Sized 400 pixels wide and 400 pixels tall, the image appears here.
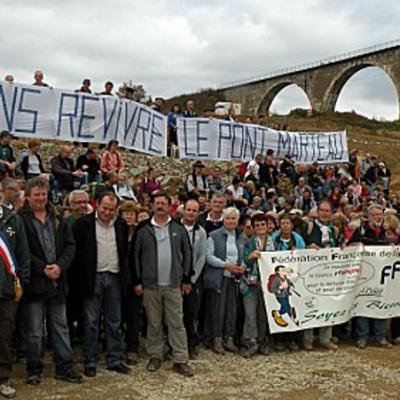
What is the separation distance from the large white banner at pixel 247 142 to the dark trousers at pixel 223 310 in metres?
6.66

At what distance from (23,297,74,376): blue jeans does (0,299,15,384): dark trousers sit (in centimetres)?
25

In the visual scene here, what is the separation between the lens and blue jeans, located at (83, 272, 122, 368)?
570 cm

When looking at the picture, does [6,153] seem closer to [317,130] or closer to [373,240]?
[373,240]

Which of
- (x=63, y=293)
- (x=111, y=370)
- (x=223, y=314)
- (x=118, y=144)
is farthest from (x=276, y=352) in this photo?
(x=118, y=144)

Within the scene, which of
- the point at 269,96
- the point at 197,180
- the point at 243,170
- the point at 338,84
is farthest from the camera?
the point at 269,96

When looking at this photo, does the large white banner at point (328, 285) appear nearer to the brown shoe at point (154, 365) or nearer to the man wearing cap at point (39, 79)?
the brown shoe at point (154, 365)

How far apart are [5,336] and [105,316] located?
1.11 m

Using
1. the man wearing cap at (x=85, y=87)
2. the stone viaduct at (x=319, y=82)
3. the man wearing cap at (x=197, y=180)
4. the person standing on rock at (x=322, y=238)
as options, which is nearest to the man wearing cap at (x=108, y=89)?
the man wearing cap at (x=85, y=87)

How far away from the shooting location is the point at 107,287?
578 centimetres

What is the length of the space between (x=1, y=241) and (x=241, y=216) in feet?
10.8

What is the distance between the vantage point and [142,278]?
5.98 meters

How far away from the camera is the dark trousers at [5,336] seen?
503 centimetres

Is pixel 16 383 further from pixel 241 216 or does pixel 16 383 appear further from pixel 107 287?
pixel 241 216

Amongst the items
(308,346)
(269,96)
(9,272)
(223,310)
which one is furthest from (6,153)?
(269,96)
